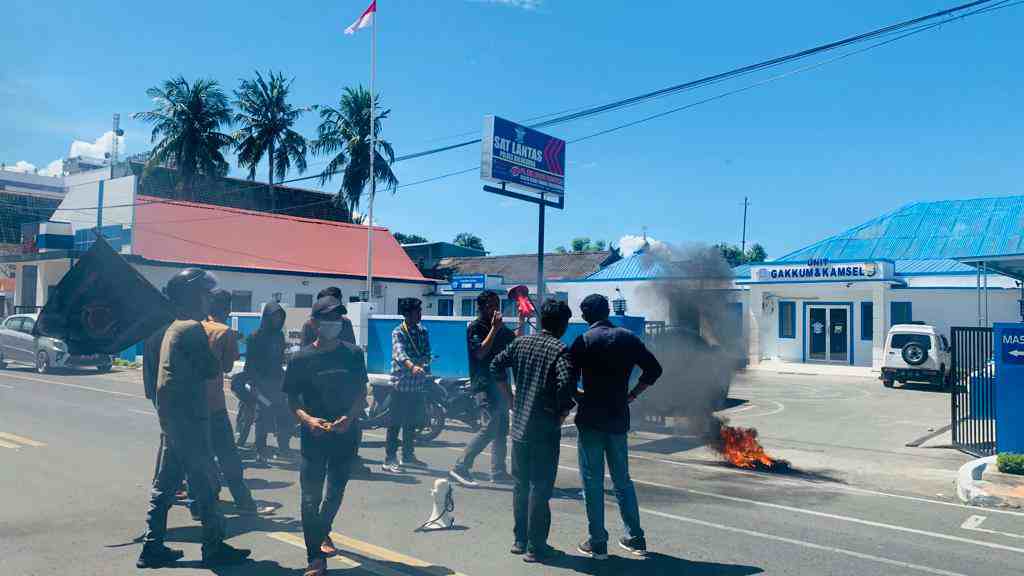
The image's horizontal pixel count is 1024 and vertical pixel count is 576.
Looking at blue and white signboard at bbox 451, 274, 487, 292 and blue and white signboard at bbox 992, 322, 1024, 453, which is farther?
blue and white signboard at bbox 451, 274, 487, 292

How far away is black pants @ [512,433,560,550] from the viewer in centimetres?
533

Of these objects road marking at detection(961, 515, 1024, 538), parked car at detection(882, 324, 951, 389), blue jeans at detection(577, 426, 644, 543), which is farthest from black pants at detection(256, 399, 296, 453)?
parked car at detection(882, 324, 951, 389)

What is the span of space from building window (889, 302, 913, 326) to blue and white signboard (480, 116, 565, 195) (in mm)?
17583

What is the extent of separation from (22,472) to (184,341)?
4308 millimetres

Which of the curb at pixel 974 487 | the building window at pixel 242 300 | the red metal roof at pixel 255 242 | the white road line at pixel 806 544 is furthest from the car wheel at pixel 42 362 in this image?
the curb at pixel 974 487

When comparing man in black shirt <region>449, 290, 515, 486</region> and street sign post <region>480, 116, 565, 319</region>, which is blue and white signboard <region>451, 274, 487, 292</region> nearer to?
street sign post <region>480, 116, 565, 319</region>

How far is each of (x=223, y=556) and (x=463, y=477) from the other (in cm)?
304

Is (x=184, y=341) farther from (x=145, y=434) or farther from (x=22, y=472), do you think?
(x=145, y=434)

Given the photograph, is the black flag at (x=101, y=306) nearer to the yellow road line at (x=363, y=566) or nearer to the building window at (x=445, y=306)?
the yellow road line at (x=363, y=566)

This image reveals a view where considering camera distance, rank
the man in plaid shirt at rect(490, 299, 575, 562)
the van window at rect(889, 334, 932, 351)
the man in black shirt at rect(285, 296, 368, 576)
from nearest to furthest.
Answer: the man in black shirt at rect(285, 296, 368, 576)
the man in plaid shirt at rect(490, 299, 575, 562)
the van window at rect(889, 334, 932, 351)

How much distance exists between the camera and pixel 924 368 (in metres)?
21.1

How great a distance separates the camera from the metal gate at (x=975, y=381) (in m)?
10.7

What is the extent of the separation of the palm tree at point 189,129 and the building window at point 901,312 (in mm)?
38043

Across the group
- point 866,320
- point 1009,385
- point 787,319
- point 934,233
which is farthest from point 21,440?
point 934,233
